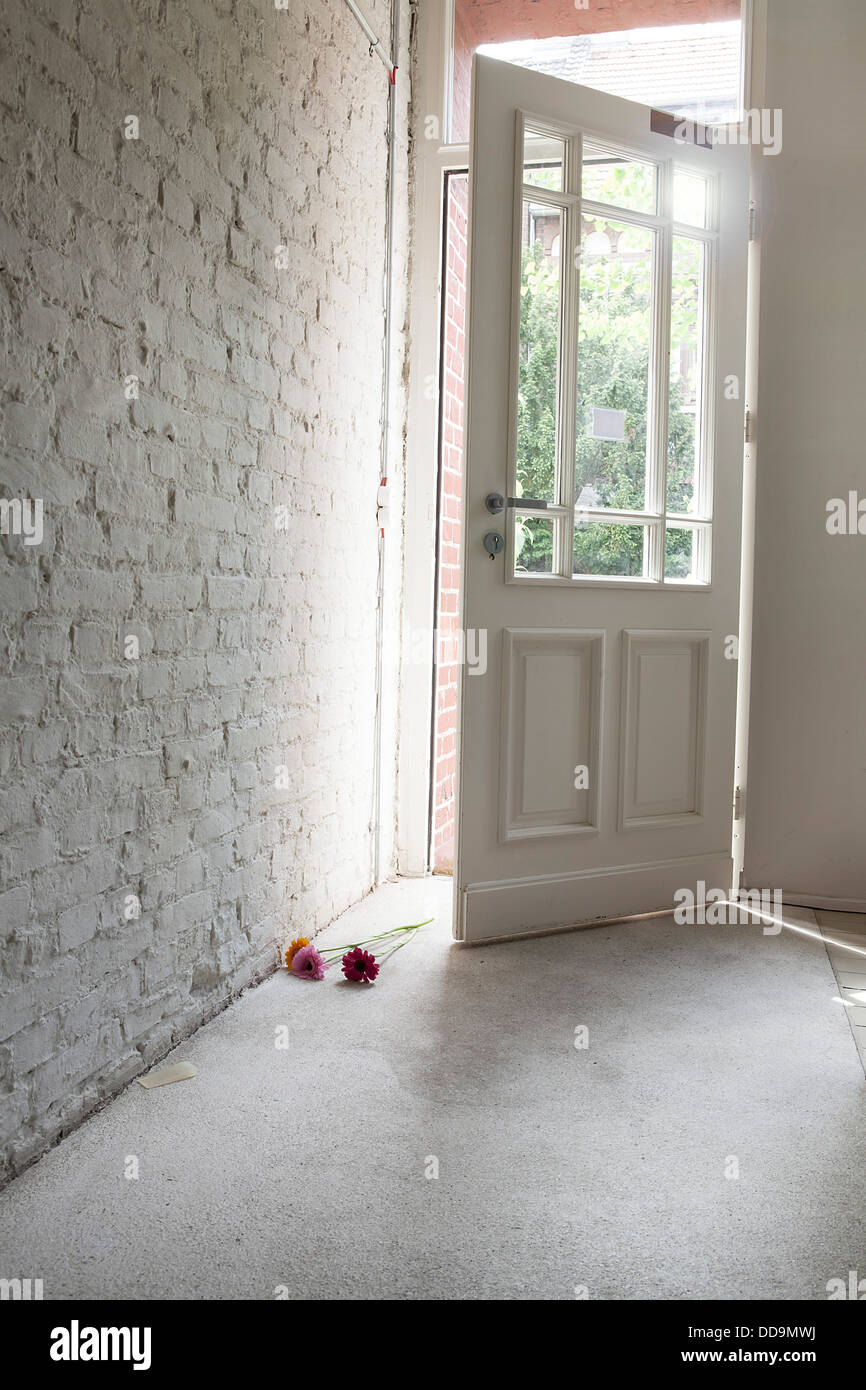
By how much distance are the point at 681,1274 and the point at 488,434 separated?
7.09 ft

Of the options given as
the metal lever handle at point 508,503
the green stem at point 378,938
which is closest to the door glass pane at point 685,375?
the metal lever handle at point 508,503

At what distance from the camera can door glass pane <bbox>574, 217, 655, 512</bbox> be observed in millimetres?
3129

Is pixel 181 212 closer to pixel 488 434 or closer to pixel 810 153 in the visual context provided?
pixel 488 434

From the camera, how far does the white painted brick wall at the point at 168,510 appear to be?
5.71 feet

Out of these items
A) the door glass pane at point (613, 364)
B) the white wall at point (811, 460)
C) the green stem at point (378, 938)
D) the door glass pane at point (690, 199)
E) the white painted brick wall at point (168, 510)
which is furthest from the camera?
the white wall at point (811, 460)

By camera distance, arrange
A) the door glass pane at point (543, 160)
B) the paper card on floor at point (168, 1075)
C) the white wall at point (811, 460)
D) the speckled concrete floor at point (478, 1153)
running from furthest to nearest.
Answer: the white wall at point (811, 460) < the door glass pane at point (543, 160) < the paper card on floor at point (168, 1075) < the speckled concrete floor at point (478, 1153)

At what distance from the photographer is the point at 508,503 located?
2988 mm

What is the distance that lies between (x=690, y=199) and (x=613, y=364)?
640 millimetres

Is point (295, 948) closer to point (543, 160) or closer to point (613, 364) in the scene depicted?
point (613, 364)

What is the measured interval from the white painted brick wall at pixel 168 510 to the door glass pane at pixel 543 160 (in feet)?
1.77

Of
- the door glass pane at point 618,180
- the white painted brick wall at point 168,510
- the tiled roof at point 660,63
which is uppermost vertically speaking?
the tiled roof at point 660,63

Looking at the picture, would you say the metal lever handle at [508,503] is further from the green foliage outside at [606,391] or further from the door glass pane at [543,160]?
the door glass pane at [543,160]
